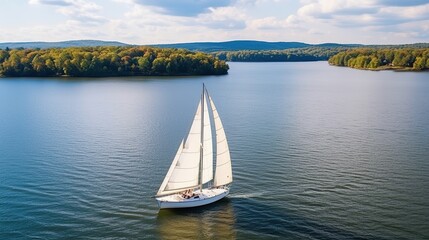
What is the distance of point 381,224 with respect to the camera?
30.8 metres

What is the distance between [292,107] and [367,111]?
523 inches

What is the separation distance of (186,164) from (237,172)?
323 inches

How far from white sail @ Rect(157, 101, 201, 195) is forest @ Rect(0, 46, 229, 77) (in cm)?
12329

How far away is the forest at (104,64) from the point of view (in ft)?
497

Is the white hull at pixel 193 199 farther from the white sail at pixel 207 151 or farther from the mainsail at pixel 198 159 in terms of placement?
the white sail at pixel 207 151

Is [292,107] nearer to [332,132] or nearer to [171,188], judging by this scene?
[332,132]

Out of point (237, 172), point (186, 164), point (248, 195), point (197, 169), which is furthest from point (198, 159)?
point (237, 172)

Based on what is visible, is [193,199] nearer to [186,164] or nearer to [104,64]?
[186,164]

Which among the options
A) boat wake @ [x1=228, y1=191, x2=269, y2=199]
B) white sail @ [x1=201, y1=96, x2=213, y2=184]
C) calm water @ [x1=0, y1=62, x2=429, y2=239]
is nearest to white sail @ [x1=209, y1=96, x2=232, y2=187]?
white sail @ [x1=201, y1=96, x2=213, y2=184]

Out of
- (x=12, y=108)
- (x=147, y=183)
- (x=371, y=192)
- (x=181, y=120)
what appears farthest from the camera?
(x=12, y=108)

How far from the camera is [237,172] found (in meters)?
41.9

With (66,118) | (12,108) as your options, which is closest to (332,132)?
(66,118)

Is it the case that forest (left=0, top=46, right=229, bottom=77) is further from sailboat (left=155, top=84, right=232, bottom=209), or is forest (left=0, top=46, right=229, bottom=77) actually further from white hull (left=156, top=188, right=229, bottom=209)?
white hull (left=156, top=188, right=229, bottom=209)

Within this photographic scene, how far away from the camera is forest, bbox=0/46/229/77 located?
152m
